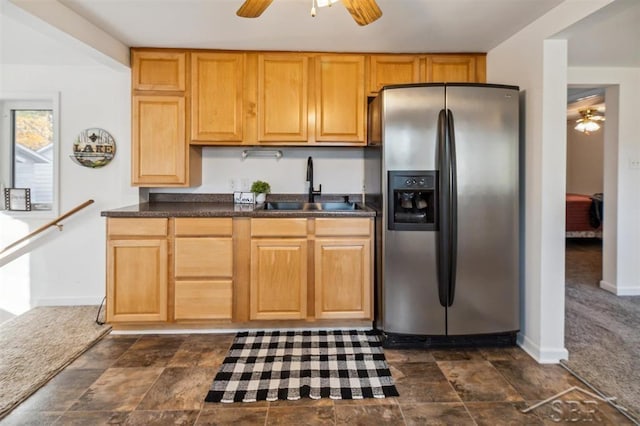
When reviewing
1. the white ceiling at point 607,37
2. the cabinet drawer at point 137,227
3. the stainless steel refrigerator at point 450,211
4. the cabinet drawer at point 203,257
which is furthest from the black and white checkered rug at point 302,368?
the white ceiling at point 607,37

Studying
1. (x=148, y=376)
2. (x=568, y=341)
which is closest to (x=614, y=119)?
(x=568, y=341)

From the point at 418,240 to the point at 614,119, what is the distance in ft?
9.93

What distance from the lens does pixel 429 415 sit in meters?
1.82

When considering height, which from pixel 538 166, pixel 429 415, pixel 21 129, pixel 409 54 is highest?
pixel 409 54

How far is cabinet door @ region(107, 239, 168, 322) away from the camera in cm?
270

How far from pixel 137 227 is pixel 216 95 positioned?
120cm

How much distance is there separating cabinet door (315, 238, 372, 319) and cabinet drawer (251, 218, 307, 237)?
0.53 feet

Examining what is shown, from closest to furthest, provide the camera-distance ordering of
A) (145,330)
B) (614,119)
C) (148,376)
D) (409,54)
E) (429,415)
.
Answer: (429,415)
(148,376)
(145,330)
(409,54)
(614,119)

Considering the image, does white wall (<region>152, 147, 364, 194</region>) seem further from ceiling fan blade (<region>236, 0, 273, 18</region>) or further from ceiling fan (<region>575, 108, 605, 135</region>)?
ceiling fan (<region>575, 108, 605, 135</region>)

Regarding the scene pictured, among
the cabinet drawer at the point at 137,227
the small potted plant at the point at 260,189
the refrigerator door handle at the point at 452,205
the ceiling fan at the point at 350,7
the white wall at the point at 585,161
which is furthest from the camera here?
the white wall at the point at 585,161

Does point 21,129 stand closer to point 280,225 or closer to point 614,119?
point 280,225

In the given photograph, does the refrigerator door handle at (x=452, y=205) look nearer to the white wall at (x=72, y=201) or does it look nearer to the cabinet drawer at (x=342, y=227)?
the cabinet drawer at (x=342, y=227)

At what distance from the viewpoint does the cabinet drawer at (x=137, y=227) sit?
8.79 feet

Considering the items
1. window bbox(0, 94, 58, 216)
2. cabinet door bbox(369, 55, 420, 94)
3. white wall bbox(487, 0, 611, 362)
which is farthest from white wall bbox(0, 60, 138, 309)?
white wall bbox(487, 0, 611, 362)
